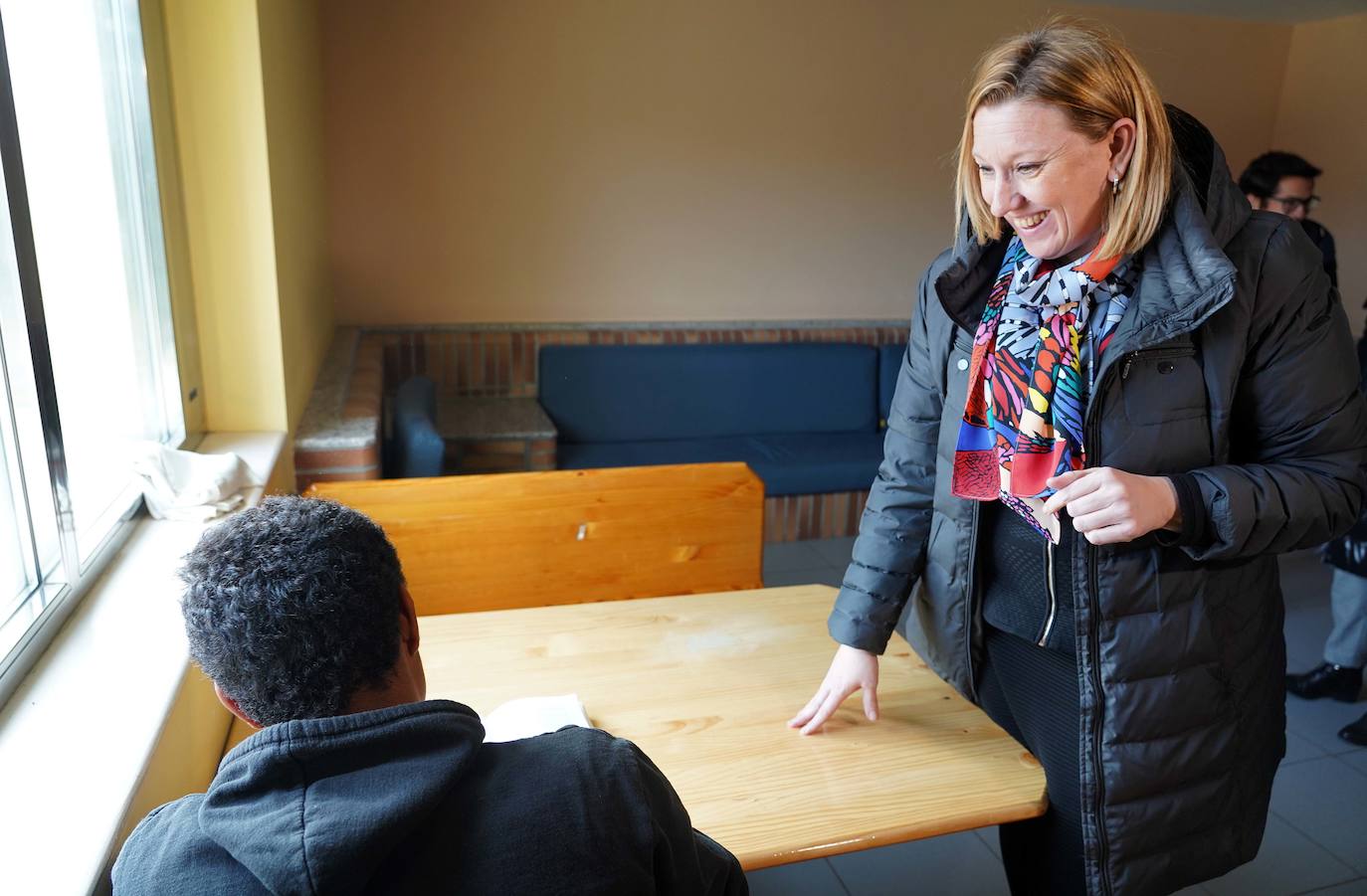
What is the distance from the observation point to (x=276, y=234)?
2.41 metres

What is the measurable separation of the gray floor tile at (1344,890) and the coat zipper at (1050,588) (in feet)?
4.89

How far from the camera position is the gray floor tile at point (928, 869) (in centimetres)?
222

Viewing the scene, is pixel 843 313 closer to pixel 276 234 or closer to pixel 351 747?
pixel 276 234

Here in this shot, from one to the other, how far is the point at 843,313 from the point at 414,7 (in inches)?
100

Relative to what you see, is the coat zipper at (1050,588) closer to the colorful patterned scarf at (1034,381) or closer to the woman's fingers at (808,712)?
the colorful patterned scarf at (1034,381)

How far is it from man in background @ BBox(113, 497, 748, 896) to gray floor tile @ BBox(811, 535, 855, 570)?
3.40 m

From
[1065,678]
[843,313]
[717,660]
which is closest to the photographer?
[1065,678]

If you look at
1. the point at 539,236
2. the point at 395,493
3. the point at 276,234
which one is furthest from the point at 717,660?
the point at 539,236

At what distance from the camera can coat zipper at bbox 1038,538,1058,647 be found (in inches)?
51.9

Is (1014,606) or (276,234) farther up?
(276,234)

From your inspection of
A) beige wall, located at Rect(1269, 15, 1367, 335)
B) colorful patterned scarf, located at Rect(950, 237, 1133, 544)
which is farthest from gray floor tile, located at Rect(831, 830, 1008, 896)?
beige wall, located at Rect(1269, 15, 1367, 335)

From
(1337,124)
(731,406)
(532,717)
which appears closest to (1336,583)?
(731,406)

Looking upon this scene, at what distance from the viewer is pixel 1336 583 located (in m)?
2.99

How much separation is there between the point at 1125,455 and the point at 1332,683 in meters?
2.49
